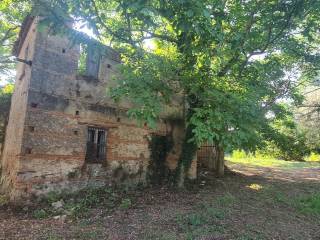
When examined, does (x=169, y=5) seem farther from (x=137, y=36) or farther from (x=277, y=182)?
(x=277, y=182)

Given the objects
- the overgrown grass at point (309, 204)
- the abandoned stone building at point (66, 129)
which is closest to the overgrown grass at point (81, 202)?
the abandoned stone building at point (66, 129)

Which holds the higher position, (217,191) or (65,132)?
(65,132)

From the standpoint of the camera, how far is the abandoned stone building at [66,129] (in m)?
10.1

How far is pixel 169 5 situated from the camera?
18.4ft

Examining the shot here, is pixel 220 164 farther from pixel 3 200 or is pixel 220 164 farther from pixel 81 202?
pixel 3 200

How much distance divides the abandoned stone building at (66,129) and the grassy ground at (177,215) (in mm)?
758

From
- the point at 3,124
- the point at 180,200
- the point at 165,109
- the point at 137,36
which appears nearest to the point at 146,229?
the point at 180,200

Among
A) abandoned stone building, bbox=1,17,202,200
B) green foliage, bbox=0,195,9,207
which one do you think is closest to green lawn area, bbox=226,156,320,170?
abandoned stone building, bbox=1,17,202,200

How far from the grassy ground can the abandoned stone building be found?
758mm

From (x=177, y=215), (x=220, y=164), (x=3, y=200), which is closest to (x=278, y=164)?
(x=220, y=164)

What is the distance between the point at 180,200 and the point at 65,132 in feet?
14.6

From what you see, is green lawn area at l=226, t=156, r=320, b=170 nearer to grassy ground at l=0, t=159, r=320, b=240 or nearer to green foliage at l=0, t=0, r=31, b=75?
grassy ground at l=0, t=159, r=320, b=240

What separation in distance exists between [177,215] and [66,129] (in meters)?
4.69

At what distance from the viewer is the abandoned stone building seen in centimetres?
1015
